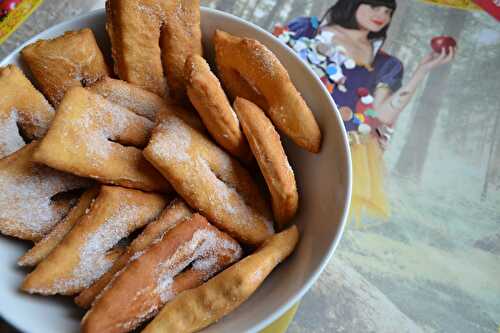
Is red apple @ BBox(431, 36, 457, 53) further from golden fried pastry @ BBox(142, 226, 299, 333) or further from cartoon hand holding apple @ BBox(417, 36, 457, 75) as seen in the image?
golden fried pastry @ BBox(142, 226, 299, 333)

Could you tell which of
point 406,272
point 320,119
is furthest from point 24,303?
point 406,272

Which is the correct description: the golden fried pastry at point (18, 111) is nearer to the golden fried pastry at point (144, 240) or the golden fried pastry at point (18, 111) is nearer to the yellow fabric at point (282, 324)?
the golden fried pastry at point (144, 240)

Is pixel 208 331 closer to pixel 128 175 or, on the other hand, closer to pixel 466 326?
pixel 128 175

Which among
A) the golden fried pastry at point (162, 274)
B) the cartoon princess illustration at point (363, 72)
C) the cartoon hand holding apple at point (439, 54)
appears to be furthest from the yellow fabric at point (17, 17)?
the cartoon hand holding apple at point (439, 54)

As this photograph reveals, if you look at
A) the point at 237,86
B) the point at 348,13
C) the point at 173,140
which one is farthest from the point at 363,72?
the point at 173,140

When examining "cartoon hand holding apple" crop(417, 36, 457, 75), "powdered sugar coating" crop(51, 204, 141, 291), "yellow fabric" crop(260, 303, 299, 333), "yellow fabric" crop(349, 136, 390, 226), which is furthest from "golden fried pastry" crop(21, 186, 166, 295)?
"cartoon hand holding apple" crop(417, 36, 457, 75)
